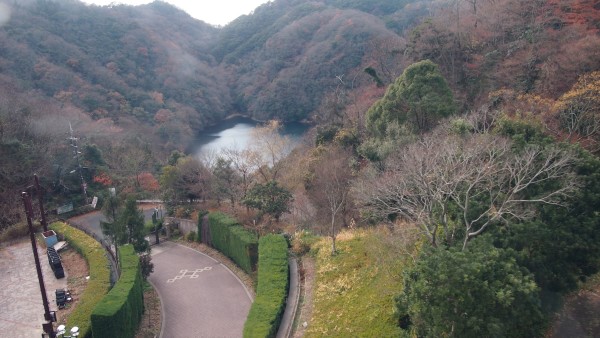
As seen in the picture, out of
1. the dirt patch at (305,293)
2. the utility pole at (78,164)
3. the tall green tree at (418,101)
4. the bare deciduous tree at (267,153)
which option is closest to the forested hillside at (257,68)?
the tall green tree at (418,101)

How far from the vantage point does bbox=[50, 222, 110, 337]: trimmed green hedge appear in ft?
45.3

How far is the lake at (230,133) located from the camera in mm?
52594

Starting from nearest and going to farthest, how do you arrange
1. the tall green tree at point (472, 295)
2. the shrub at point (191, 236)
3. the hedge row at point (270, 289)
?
the tall green tree at point (472, 295) → the hedge row at point (270, 289) → the shrub at point (191, 236)

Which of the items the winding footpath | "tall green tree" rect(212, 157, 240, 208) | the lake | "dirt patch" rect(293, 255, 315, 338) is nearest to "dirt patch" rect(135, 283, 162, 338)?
the winding footpath

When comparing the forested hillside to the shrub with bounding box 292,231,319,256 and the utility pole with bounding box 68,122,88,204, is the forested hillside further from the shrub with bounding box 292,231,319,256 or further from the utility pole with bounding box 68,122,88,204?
the shrub with bounding box 292,231,319,256

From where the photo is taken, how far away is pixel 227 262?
20.9m

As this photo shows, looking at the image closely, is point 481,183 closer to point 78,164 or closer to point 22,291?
point 22,291

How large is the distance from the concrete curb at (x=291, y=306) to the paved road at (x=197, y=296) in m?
1.93

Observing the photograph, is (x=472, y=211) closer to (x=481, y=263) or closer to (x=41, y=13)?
(x=481, y=263)

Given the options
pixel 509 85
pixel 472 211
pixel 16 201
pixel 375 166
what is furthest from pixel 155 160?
pixel 472 211

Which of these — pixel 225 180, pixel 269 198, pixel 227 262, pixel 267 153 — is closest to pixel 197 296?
pixel 227 262

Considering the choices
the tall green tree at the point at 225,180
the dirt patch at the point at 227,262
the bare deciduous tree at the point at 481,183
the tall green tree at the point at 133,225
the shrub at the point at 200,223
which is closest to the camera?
the bare deciduous tree at the point at 481,183

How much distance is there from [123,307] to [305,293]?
5822 millimetres

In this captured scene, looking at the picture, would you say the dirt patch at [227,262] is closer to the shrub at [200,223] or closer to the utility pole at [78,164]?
the shrub at [200,223]
